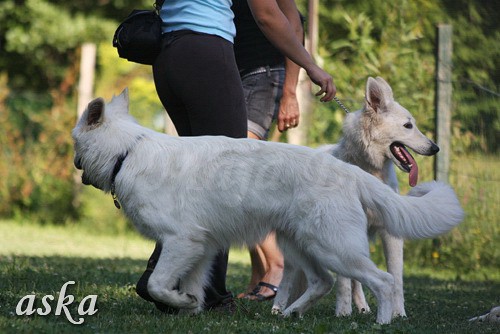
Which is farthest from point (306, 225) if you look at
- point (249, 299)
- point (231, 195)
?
point (249, 299)

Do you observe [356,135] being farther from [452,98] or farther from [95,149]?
[452,98]

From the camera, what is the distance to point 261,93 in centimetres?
638

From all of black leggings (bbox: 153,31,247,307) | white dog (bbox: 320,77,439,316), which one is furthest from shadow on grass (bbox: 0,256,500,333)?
white dog (bbox: 320,77,439,316)

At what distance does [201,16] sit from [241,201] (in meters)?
Result: 1.13

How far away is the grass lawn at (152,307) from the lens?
440 cm

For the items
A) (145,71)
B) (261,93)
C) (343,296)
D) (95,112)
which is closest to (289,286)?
(343,296)

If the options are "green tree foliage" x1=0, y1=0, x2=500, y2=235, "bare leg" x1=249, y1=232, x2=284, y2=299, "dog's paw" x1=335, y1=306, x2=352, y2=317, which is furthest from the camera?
"green tree foliage" x1=0, y1=0, x2=500, y2=235

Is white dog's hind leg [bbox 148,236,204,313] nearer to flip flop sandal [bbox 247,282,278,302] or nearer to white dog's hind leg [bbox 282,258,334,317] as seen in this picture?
white dog's hind leg [bbox 282,258,334,317]

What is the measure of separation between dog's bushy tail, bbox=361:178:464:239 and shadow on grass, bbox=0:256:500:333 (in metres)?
0.54

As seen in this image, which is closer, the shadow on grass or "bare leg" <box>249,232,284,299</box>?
the shadow on grass

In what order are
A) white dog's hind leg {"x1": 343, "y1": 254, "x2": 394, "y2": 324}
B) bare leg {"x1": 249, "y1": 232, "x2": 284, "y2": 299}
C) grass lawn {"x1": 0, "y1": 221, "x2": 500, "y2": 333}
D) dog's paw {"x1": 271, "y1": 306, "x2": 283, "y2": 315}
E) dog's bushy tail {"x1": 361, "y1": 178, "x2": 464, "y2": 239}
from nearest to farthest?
grass lawn {"x1": 0, "y1": 221, "x2": 500, "y2": 333} < white dog's hind leg {"x1": 343, "y1": 254, "x2": 394, "y2": 324} < dog's bushy tail {"x1": 361, "y1": 178, "x2": 464, "y2": 239} < dog's paw {"x1": 271, "y1": 306, "x2": 283, "y2": 315} < bare leg {"x1": 249, "y1": 232, "x2": 284, "y2": 299}

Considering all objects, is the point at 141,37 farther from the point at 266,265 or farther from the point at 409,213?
the point at 266,265

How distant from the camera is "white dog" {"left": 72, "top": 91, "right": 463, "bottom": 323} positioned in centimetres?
468

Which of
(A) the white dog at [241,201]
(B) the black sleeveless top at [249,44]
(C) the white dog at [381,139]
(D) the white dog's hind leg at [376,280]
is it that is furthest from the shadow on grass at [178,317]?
(B) the black sleeveless top at [249,44]
